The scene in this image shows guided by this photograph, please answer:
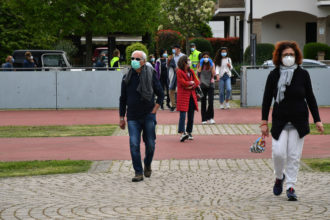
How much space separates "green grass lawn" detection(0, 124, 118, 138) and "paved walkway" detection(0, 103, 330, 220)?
0.70 m

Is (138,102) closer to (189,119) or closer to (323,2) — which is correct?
(189,119)

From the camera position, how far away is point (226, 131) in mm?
15586

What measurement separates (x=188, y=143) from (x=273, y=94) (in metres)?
5.60

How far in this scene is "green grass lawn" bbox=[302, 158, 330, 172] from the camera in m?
10.2

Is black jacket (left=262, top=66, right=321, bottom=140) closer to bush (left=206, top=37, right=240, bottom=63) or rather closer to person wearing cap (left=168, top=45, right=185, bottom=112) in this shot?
person wearing cap (left=168, top=45, right=185, bottom=112)

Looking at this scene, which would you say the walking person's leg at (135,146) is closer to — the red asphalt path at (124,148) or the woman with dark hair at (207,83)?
the red asphalt path at (124,148)

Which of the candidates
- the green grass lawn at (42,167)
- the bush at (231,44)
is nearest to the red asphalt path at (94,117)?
the green grass lawn at (42,167)

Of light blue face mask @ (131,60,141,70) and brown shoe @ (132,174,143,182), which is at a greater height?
light blue face mask @ (131,60,141,70)

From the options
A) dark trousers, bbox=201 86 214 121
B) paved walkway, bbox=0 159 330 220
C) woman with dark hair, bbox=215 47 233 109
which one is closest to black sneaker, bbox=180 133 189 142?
paved walkway, bbox=0 159 330 220

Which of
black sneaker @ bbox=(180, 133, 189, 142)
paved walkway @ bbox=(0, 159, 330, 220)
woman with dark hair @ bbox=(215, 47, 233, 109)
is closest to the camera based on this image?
paved walkway @ bbox=(0, 159, 330, 220)

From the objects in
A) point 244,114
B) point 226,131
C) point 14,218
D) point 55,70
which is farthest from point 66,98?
point 14,218

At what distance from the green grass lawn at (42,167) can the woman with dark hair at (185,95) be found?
10.4 ft

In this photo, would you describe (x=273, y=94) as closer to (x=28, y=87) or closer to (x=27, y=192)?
(x=27, y=192)

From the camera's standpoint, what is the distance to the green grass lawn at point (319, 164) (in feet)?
33.4
